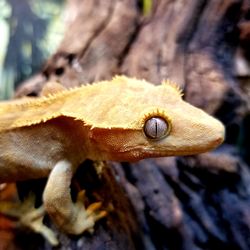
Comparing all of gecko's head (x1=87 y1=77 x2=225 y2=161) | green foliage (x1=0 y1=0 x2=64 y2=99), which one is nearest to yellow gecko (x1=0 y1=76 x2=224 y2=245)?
gecko's head (x1=87 y1=77 x2=225 y2=161)

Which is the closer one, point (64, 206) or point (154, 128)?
point (154, 128)

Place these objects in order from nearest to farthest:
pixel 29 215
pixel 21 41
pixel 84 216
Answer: pixel 84 216 → pixel 29 215 → pixel 21 41

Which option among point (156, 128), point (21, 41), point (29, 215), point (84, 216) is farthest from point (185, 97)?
point (21, 41)

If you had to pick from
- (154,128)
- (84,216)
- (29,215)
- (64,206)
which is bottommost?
(29,215)

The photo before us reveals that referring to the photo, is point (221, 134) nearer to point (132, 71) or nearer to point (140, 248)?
point (140, 248)

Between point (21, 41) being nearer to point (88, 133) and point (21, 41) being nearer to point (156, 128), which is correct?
point (88, 133)

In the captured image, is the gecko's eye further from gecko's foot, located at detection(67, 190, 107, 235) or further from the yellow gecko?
gecko's foot, located at detection(67, 190, 107, 235)

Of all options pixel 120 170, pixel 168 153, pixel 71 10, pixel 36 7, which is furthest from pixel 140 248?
pixel 36 7
